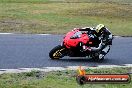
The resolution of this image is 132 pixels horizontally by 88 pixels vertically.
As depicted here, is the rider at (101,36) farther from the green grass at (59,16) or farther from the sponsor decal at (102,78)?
the sponsor decal at (102,78)

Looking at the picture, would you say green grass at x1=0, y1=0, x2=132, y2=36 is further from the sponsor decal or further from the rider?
the sponsor decal

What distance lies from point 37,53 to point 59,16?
40.4 ft

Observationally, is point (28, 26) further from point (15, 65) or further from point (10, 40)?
point (15, 65)

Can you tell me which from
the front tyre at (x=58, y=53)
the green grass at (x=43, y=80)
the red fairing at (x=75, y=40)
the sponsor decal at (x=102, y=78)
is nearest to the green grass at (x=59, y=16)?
the front tyre at (x=58, y=53)

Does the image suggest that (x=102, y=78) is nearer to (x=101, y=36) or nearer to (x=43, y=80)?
(x=43, y=80)

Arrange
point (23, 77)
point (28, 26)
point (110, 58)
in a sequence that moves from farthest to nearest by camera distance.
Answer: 1. point (28, 26)
2. point (110, 58)
3. point (23, 77)

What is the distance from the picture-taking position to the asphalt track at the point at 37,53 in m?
12.5

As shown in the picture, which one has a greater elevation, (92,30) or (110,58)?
(92,30)

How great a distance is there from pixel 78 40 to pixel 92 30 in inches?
19.9

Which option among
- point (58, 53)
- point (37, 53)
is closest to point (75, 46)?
point (58, 53)

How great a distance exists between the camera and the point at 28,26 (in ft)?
71.7

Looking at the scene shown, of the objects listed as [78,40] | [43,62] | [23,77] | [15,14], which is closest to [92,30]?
[78,40]

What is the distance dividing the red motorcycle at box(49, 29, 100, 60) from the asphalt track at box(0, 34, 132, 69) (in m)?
0.18

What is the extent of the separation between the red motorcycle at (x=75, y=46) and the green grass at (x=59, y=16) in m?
7.20
